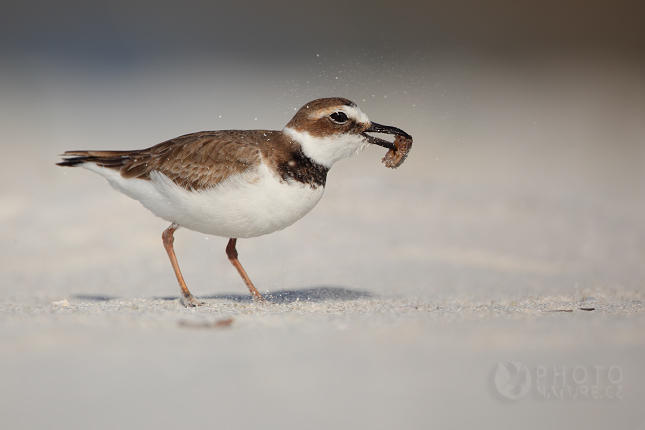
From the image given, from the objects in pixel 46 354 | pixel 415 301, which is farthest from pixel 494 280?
pixel 46 354

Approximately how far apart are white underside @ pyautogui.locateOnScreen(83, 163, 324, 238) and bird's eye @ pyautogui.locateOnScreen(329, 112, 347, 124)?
0.46 metres

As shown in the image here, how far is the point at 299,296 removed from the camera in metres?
5.34

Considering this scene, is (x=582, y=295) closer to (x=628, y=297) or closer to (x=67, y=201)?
(x=628, y=297)

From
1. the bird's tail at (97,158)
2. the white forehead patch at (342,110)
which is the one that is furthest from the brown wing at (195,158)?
the white forehead patch at (342,110)

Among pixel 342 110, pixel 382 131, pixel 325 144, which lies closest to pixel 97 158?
pixel 325 144

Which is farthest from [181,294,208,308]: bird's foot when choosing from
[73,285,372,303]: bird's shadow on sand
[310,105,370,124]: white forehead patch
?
[310,105,370,124]: white forehead patch

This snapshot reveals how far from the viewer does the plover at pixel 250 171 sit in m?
4.38

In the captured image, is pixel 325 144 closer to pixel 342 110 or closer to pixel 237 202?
pixel 342 110

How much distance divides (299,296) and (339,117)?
1.52 m

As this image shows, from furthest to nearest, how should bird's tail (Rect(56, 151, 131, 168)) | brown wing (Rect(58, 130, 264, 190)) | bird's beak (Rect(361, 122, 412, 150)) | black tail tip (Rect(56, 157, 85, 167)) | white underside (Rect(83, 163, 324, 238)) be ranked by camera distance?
black tail tip (Rect(56, 157, 85, 167))
bird's tail (Rect(56, 151, 131, 168))
bird's beak (Rect(361, 122, 412, 150))
brown wing (Rect(58, 130, 264, 190))
white underside (Rect(83, 163, 324, 238))

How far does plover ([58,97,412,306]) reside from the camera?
438 centimetres

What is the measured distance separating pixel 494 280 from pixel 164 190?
3.15 meters

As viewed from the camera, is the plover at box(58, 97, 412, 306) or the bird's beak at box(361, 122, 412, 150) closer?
the plover at box(58, 97, 412, 306)

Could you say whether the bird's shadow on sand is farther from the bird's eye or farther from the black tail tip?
the bird's eye
